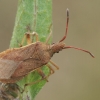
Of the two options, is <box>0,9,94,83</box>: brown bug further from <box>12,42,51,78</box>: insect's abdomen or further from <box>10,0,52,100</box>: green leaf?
<box>10,0,52,100</box>: green leaf

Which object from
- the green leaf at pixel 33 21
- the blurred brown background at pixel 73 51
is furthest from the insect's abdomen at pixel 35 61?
the blurred brown background at pixel 73 51

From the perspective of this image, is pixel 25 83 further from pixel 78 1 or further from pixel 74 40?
pixel 78 1

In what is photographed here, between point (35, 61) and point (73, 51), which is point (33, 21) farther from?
point (73, 51)

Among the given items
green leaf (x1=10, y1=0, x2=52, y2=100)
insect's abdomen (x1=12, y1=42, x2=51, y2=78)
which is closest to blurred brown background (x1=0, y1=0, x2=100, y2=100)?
insect's abdomen (x1=12, y1=42, x2=51, y2=78)

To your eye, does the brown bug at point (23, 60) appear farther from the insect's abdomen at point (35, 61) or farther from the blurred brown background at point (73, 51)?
the blurred brown background at point (73, 51)

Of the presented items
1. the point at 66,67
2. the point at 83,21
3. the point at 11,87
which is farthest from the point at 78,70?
the point at 11,87

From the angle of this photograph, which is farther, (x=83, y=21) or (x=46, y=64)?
(x=83, y=21)
